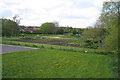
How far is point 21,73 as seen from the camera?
700cm

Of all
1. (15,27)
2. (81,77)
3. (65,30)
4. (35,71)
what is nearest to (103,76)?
(81,77)

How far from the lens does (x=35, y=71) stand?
24.1 ft

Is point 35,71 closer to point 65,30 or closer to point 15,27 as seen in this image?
point 15,27

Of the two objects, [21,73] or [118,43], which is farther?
[21,73]

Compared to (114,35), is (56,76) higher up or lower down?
lower down

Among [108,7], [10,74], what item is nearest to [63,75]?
[10,74]

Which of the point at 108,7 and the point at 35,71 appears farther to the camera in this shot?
the point at 108,7

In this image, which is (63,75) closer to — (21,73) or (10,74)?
(21,73)

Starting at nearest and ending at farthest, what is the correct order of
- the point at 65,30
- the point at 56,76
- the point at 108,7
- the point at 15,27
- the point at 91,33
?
the point at 56,76, the point at 108,7, the point at 91,33, the point at 15,27, the point at 65,30

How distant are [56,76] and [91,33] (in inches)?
495

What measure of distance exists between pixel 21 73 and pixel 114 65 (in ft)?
16.7

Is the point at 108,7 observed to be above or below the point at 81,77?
above

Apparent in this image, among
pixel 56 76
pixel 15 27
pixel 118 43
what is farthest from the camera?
pixel 15 27

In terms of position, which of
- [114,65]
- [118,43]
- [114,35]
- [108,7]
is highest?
[108,7]
